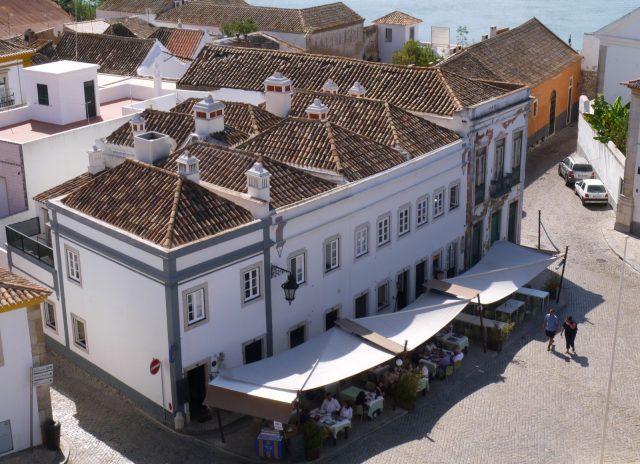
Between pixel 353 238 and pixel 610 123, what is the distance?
23.0 m

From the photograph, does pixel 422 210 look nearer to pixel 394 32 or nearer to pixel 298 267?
pixel 298 267

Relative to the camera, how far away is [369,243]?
30.0 meters

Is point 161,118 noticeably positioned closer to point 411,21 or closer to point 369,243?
point 369,243

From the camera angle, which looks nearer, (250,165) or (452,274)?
(250,165)

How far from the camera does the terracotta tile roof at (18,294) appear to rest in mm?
22906

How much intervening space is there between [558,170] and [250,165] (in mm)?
25074

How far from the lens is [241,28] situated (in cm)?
6775

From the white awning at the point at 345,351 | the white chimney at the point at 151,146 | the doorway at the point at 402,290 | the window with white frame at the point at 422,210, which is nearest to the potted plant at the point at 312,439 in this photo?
the white awning at the point at 345,351

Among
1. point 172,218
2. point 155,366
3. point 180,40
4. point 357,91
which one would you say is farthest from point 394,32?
point 155,366

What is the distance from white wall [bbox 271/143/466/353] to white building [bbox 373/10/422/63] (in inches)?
1666

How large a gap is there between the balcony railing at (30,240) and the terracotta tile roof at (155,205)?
7.88 ft

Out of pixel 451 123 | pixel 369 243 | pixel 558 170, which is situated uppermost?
pixel 451 123

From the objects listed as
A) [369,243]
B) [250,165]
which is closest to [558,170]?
[369,243]

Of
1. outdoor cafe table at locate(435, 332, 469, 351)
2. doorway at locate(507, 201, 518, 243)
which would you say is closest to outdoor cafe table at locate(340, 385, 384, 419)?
outdoor cafe table at locate(435, 332, 469, 351)
